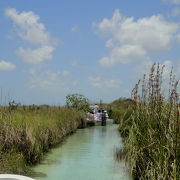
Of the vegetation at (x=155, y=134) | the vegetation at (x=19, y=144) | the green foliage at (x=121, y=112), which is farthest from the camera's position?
the green foliage at (x=121, y=112)

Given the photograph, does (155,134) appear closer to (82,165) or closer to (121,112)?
(82,165)

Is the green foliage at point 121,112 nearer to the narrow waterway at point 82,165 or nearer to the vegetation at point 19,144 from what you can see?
the narrow waterway at point 82,165

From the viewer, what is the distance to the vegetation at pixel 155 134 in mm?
4863

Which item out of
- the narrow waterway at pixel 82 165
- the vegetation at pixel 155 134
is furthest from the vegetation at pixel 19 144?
the vegetation at pixel 155 134

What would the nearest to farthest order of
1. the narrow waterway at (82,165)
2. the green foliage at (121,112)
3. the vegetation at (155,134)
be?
the vegetation at (155,134) → the narrow waterway at (82,165) → the green foliage at (121,112)

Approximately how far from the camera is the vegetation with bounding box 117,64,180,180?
4.86 m

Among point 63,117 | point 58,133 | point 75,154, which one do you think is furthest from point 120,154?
point 63,117

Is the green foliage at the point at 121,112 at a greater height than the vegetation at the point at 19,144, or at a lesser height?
greater

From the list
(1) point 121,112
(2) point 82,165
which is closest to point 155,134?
(2) point 82,165

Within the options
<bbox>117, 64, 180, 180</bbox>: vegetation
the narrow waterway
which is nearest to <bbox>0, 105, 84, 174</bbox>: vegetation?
the narrow waterway

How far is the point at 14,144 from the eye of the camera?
26.8 ft

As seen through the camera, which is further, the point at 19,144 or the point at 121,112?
the point at 121,112

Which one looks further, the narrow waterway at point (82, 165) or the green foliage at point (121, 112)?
the green foliage at point (121, 112)

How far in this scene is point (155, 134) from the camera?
228 inches
